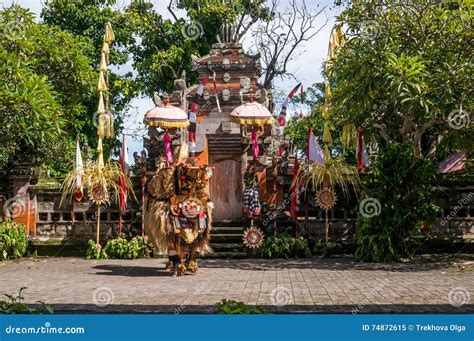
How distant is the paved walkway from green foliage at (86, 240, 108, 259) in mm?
918

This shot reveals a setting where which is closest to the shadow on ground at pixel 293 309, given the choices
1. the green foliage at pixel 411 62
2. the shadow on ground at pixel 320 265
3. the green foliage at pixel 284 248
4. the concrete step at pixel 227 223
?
the shadow on ground at pixel 320 265

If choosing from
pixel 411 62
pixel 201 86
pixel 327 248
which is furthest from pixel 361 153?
pixel 201 86

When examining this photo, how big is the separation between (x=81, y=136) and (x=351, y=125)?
13196 mm

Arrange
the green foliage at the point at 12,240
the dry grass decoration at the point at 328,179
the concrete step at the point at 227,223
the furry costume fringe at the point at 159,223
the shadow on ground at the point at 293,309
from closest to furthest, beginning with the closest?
the shadow on ground at the point at 293,309, the furry costume fringe at the point at 159,223, the green foliage at the point at 12,240, the dry grass decoration at the point at 328,179, the concrete step at the point at 227,223

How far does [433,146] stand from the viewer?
16641 millimetres

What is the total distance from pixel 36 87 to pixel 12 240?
Answer: 14.2 feet

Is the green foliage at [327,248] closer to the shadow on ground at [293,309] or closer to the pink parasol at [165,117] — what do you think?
the pink parasol at [165,117]

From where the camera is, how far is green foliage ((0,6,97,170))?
14.7 meters

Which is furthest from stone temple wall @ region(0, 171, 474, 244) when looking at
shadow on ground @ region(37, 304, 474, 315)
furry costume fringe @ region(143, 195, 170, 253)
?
shadow on ground @ region(37, 304, 474, 315)

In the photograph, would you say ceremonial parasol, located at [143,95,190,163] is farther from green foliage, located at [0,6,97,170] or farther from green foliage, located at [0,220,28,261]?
green foliage, located at [0,220,28,261]

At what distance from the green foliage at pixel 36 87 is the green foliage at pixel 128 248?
351 centimetres

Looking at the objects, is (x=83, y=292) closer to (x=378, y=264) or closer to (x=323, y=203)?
(x=378, y=264)

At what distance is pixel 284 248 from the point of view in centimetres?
1579

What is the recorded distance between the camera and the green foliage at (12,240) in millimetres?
15273
